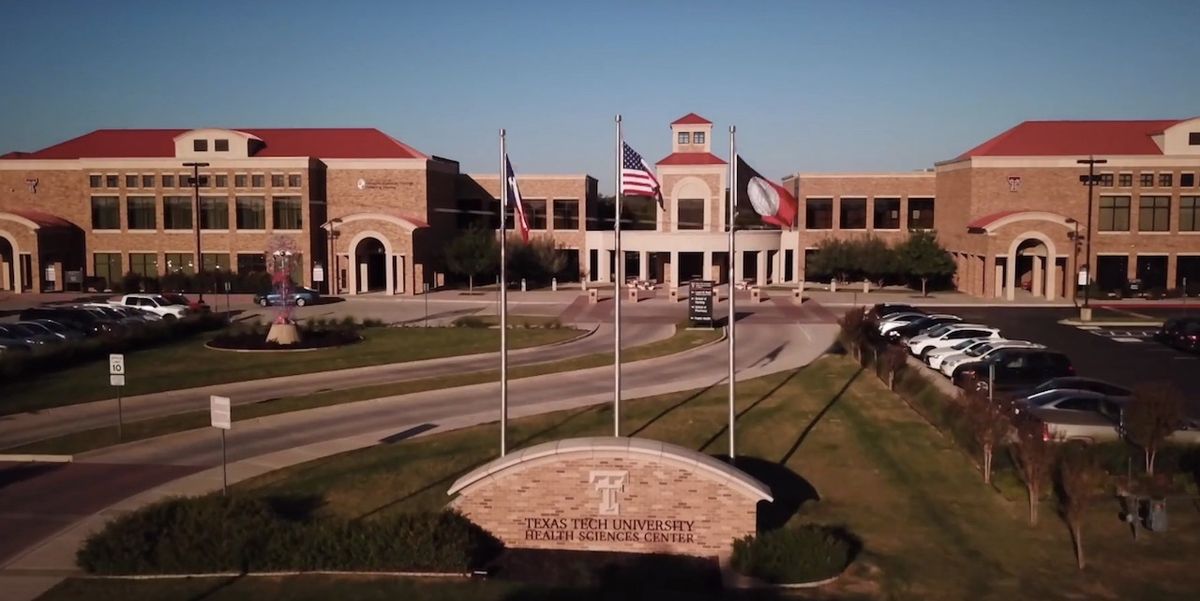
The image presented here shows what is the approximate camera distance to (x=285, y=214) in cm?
6175

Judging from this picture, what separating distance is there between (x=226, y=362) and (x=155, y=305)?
51.7 feet

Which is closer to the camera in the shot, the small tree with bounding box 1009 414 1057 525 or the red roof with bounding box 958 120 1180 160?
the small tree with bounding box 1009 414 1057 525

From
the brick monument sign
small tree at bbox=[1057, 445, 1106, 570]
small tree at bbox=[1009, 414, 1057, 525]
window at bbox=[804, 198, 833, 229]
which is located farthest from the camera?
window at bbox=[804, 198, 833, 229]

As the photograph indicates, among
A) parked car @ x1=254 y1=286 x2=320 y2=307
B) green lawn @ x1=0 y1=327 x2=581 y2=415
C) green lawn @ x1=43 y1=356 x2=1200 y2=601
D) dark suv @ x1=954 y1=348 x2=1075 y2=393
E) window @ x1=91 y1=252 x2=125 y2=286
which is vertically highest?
window @ x1=91 y1=252 x2=125 y2=286

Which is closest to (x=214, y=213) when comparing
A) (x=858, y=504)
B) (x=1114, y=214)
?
(x=858, y=504)

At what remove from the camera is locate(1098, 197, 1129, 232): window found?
59.1 metres

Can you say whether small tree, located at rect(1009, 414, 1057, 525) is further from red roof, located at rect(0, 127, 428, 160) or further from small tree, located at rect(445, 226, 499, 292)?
red roof, located at rect(0, 127, 428, 160)

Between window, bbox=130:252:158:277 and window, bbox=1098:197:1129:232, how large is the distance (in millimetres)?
58838

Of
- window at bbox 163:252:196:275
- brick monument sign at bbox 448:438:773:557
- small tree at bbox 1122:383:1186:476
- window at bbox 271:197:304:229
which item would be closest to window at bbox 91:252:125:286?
window at bbox 163:252:196:275

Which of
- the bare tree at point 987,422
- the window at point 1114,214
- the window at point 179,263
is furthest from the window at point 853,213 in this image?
the bare tree at point 987,422

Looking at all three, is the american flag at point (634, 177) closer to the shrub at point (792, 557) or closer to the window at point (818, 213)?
the shrub at point (792, 557)

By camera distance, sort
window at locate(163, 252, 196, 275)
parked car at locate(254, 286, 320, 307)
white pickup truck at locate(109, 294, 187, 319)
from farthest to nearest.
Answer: window at locate(163, 252, 196, 275), parked car at locate(254, 286, 320, 307), white pickup truck at locate(109, 294, 187, 319)

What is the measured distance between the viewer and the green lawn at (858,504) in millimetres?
13812

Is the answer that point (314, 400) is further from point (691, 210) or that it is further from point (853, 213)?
point (853, 213)
